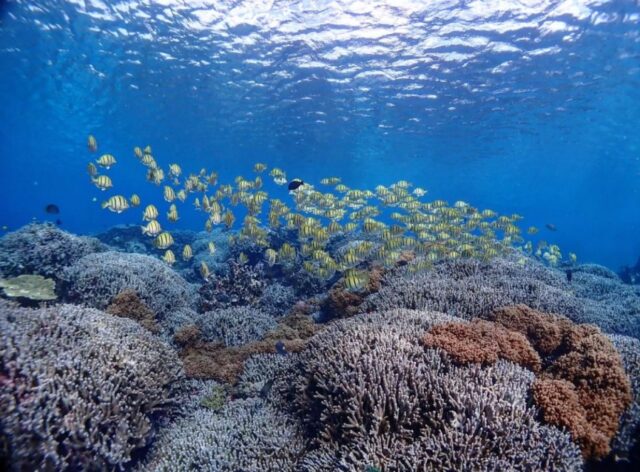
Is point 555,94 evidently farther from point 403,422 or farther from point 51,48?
point 51,48

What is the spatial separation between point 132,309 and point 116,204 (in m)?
2.84

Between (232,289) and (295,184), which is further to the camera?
(232,289)

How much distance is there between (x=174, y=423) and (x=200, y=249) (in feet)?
51.6

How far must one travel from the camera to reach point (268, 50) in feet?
72.8

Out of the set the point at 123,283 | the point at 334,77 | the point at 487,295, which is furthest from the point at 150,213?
the point at 334,77

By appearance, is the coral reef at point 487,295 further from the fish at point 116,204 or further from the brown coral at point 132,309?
the fish at point 116,204

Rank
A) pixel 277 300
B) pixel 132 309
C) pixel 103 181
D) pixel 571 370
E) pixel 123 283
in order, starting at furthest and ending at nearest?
1. pixel 277 300
2. pixel 103 181
3. pixel 123 283
4. pixel 132 309
5. pixel 571 370

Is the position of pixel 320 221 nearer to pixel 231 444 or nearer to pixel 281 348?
pixel 281 348

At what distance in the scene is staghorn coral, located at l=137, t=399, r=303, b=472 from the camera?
4.40 meters

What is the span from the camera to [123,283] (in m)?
8.60

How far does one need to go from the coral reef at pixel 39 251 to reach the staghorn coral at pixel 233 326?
14.0ft

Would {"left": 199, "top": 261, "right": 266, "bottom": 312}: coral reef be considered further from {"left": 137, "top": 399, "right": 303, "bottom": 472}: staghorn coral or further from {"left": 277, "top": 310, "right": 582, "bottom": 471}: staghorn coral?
{"left": 277, "top": 310, "right": 582, "bottom": 471}: staghorn coral

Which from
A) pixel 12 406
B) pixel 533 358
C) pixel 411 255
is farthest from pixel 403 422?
pixel 411 255

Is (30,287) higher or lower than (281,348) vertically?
lower
